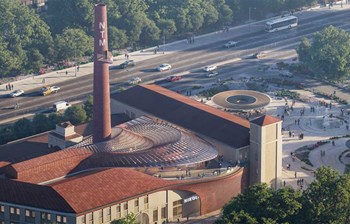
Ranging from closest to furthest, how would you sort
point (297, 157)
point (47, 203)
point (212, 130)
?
point (47, 203), point (212, 130), point (297, 157)

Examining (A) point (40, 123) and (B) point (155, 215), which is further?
(A) point (40, 123)

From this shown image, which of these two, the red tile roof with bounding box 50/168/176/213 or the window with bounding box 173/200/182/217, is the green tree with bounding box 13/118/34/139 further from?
the window with bounding box 173/200/182/217

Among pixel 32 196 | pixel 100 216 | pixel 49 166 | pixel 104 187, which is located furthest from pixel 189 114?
pixel 32 196

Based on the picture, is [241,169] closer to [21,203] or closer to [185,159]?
[185,159]

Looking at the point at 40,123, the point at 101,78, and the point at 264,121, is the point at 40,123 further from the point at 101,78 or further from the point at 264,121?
the point at 264,121

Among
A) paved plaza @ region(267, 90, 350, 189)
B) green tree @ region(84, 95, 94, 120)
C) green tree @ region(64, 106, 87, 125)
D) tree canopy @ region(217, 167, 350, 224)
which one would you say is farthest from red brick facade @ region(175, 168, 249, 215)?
green tree @ region(84, 95, 94, 120)

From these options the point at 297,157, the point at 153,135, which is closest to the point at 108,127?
the point at 153,135
